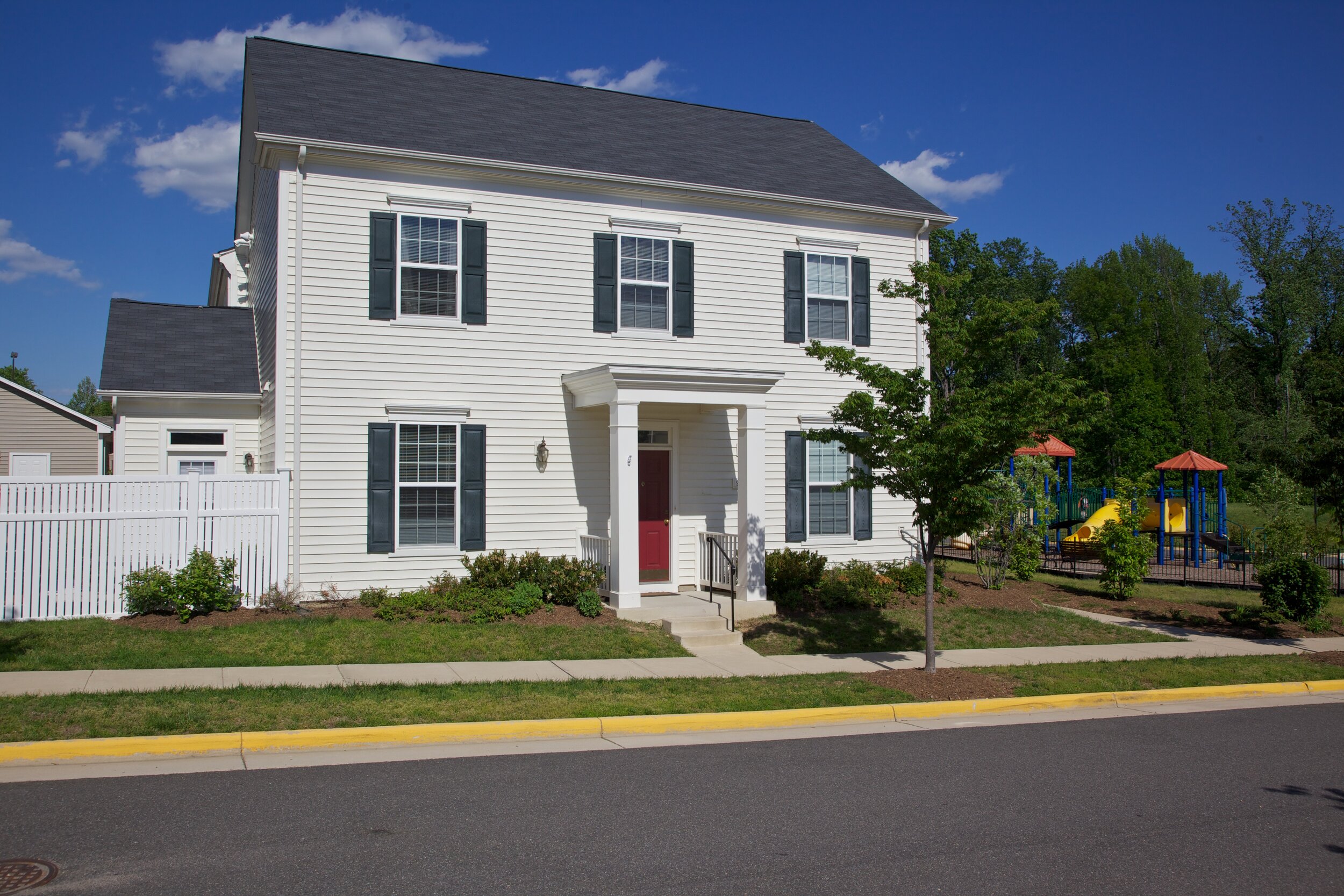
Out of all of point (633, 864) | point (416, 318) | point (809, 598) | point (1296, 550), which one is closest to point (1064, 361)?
point (1296, 550)

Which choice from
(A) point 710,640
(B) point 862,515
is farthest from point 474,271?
(B) point 862,515

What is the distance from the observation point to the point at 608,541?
1499 centimetres

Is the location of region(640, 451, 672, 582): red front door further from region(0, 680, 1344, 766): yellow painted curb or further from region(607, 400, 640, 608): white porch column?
region(0, 680, 1344, 766): yellow painted curb

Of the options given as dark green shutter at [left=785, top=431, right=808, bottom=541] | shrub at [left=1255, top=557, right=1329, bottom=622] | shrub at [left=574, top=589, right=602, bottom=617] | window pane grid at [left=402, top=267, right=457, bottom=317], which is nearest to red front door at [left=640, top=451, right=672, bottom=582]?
dark green shutter at [left=785, top=431, right=808, bottom=541]

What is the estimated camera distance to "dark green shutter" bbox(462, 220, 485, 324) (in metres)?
15.0

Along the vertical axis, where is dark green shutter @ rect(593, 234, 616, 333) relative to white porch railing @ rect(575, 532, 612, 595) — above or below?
above

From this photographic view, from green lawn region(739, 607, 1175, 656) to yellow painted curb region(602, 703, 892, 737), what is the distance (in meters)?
3.21

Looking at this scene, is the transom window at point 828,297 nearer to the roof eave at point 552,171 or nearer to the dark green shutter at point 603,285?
the roof eave at point 552,171

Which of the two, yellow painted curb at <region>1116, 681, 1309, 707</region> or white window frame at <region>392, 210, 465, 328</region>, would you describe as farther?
white window frame at <region>392, 210, 465, 328</region>

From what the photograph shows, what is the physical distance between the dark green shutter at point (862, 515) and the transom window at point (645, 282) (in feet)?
15.0

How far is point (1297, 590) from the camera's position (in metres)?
16.0

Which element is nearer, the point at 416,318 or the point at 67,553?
the point at 67,553

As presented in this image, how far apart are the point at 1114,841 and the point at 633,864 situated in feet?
10.2

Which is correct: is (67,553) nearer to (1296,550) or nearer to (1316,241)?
(1296,550)
